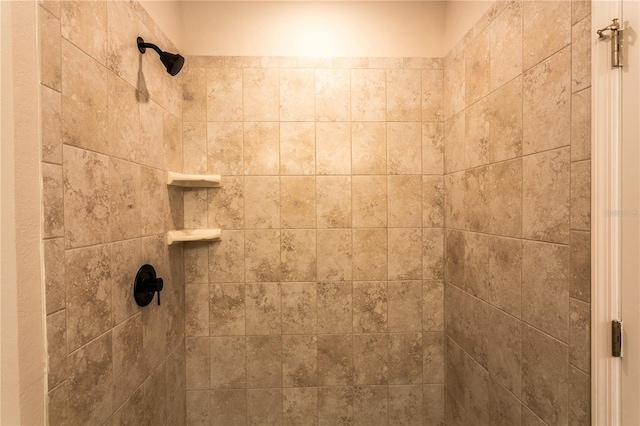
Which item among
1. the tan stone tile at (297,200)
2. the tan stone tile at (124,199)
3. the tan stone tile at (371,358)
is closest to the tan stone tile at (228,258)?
the tan stone tile at (297,200)

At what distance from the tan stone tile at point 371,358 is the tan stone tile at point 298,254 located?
441 mm

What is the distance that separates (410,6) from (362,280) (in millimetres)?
1476

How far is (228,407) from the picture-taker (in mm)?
1607

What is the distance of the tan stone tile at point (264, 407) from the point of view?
63.2 inches

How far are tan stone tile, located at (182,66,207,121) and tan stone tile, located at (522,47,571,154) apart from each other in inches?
56.1

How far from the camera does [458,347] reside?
1.51m

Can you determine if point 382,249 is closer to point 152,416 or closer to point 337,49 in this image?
point 337,49

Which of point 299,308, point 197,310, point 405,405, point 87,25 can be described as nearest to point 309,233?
point 299,308

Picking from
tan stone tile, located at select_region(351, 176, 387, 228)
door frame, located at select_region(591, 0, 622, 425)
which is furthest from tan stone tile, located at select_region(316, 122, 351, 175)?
door frame, located at select_region(591, 0, 622, 425)

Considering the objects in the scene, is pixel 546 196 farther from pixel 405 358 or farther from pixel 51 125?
pixel 51 125

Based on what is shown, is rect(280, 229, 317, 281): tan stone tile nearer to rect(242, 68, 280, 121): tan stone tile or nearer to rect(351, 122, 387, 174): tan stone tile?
rect(351, 122, 387, 174): tan stone tile

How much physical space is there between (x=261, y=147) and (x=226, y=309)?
86cm

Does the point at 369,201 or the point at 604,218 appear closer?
the point at 604,218

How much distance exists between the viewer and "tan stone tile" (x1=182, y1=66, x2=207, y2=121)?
5.21 feet
